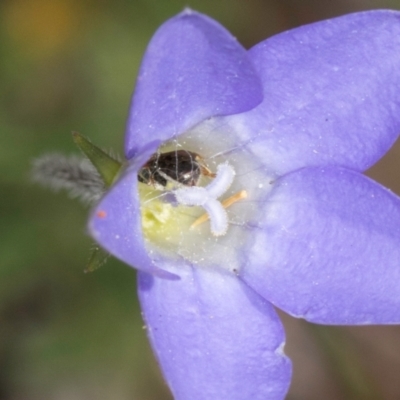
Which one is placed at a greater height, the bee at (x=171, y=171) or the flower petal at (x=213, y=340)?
the bee at (x=171, y=171)

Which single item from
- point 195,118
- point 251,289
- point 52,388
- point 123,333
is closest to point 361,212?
point 251,289

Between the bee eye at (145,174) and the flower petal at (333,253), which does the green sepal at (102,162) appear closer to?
the bee eye at (145,174)

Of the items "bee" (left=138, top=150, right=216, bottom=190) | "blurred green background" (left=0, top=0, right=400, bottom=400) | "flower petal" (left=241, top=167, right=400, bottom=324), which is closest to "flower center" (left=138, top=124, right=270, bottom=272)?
"bee" (left=138, top=150, right=216, bottom=190)

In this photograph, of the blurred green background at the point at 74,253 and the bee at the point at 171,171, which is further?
the blurred green background at the point at 74,253

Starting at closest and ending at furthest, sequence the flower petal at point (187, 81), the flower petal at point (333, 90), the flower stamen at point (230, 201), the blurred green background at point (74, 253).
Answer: the flower petal at point (187, 81) < the flower petal at point (333, 90) < the flower stamen at point (230, 201) < the blurred green background at point (74, 253)

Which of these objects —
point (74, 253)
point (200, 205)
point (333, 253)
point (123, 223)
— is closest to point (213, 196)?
point (200, 205)

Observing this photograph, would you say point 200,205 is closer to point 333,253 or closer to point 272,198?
point 272,198

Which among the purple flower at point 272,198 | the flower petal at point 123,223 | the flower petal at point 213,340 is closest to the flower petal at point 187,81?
the purple flower at point 272,198

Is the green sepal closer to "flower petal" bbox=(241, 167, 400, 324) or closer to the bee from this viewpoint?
the bee
